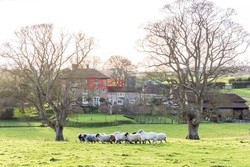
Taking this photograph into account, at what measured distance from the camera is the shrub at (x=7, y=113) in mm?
75438

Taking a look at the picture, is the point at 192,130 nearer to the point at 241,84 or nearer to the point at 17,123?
the point at 17,123

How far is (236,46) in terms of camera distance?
34.4m

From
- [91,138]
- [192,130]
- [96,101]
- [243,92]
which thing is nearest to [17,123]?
[96,101]

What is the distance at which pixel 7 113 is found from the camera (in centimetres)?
7625

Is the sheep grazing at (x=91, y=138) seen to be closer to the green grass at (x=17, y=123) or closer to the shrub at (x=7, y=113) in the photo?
the green grass at (x=17, y=123)

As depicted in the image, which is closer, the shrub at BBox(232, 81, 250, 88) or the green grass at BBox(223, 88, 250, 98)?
the green grass at BBox(223, 88, 250, 98)

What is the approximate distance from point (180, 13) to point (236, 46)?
6292mm

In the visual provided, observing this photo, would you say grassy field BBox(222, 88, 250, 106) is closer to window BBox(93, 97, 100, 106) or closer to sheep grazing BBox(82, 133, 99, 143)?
window BBox(93, 97, 100, 106)

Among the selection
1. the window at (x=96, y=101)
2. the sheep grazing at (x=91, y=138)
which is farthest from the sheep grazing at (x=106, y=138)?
the window at (x=96, y=101)

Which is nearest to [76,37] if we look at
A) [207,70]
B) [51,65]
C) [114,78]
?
[51,65]

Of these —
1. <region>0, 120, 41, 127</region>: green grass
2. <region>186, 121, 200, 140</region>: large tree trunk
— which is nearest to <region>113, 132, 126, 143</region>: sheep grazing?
<region>186, 121, 200, 140</region>: large tree trunk

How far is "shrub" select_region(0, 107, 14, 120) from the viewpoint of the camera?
75438 millimetres

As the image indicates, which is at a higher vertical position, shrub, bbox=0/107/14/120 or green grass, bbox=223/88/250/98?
green grass, bbox=223/88/250/98

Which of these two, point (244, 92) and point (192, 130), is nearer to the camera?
point (192, 130)
